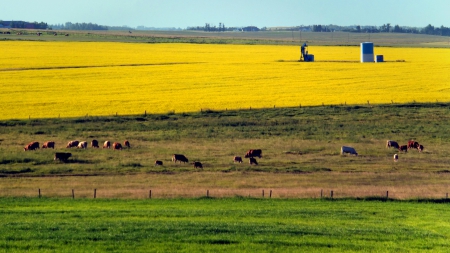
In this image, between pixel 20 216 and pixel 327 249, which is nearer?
pixel 327 249

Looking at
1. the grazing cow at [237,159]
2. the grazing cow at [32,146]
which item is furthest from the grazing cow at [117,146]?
Answer: the grazing cow at [237,159]

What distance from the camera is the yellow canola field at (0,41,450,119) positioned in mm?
53719

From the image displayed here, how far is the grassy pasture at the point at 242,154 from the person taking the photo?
2922 cm

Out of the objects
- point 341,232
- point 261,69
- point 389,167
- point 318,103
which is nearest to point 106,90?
point 318,103

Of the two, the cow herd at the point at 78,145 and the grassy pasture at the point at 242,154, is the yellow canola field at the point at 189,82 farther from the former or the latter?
the cow herd at the point at 78,145

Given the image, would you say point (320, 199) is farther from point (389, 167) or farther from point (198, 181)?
point (389, 167)

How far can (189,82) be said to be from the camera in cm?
6700

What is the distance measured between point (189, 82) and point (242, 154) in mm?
30306

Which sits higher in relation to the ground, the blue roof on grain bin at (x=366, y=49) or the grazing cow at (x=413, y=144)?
the blue roof on grain bin at (x=366, y=49)

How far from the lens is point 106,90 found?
60.6 m

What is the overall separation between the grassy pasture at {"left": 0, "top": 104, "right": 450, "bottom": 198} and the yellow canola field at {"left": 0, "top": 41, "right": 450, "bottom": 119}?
3.98m

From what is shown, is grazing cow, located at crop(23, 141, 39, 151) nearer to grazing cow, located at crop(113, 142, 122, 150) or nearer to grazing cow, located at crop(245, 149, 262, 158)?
grazing cow, located at crop(113, 142, 122, 150)

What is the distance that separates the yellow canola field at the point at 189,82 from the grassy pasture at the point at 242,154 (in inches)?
157

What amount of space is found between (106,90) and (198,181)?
1241 inches
